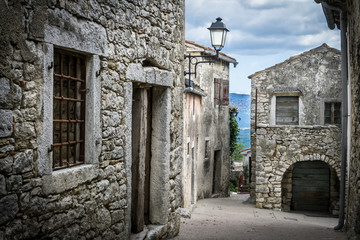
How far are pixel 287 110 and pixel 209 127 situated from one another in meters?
2.95

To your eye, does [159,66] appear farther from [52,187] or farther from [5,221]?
[5,221]

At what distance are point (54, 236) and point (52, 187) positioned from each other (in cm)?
42

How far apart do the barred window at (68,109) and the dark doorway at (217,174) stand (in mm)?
13288

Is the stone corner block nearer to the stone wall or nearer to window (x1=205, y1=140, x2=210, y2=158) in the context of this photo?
the stone wall

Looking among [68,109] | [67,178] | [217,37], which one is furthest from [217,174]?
[67,178]

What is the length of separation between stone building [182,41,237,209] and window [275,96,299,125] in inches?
103

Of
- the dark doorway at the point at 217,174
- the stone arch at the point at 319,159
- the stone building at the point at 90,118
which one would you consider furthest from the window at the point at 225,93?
the stone building at the point at 90,118

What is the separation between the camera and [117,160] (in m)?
4.54

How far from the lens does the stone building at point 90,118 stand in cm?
296

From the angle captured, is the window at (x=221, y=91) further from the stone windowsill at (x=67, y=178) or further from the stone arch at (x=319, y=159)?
the stone windowsill at (x=67, y=178)

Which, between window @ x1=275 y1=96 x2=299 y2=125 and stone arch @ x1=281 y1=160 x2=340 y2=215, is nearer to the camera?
stone arch @ x1=281 y1=160 x2=340 y2=215

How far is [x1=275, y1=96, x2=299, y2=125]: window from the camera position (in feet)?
50.5

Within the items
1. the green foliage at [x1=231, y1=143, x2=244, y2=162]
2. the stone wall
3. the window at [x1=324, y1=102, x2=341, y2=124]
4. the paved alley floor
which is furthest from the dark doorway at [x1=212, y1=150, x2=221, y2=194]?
the stone wall

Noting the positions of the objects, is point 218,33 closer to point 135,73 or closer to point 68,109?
point 135,73
